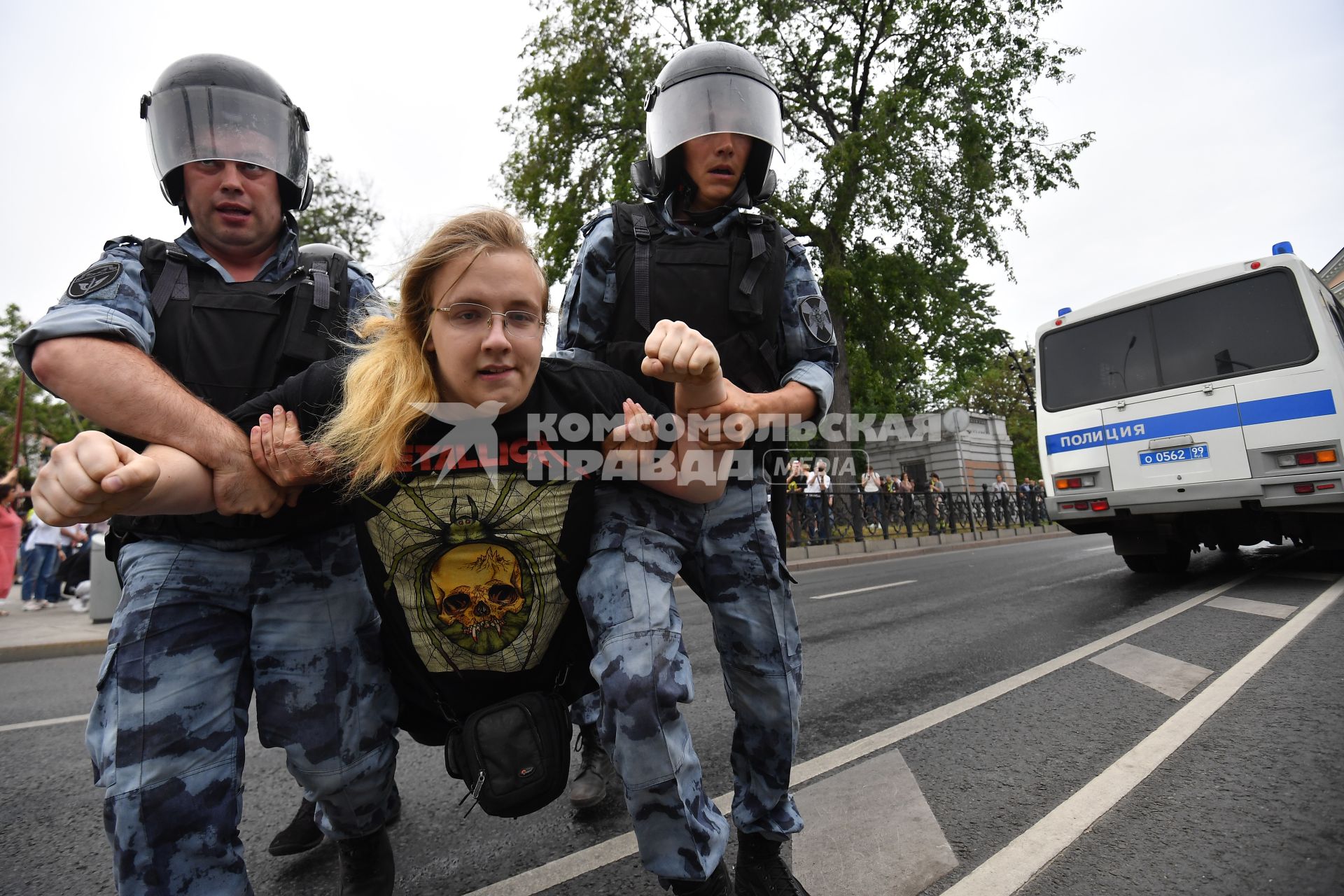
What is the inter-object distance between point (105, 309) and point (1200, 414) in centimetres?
797

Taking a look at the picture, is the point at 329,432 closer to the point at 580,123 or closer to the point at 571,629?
the point at 571,629

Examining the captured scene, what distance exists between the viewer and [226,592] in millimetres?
1630

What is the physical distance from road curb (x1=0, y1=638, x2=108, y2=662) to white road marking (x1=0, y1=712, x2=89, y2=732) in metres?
2.71

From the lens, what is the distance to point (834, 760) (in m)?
2.74

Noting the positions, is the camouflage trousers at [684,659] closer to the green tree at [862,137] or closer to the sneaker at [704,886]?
the sneaker at [704,886]

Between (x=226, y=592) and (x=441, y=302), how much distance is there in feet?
2.57

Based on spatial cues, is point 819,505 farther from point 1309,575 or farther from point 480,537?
point 480,537

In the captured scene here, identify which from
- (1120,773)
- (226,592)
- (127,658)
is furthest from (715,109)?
(1120,773)

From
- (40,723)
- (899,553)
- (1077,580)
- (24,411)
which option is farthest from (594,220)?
(24,411)

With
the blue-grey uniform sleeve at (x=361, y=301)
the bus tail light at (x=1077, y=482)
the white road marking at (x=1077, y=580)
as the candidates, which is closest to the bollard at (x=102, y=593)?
the blue-grey uniform sleeve at (x=361, y=301)

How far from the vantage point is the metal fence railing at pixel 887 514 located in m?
14.0

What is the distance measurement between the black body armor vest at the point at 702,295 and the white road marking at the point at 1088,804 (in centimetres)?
133

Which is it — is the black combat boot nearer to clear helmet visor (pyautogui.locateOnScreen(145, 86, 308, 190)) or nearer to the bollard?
clear helmet visor (pyautogui.locateOnScreen(145, 86, 308, 190))

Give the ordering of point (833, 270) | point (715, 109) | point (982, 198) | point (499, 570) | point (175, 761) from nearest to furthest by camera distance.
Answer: point (175, 761) → point (499, 570) → point (715, 109) → point (833, 270) → point (982, 198)
